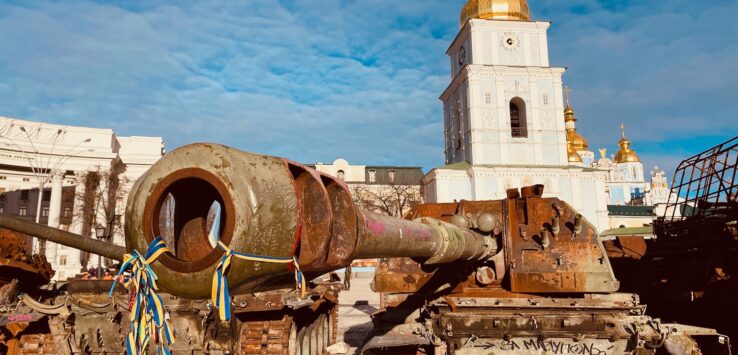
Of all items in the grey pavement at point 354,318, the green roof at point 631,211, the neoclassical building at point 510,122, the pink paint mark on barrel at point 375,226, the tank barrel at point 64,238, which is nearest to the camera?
the pink paint mark on barrel at point 375,226

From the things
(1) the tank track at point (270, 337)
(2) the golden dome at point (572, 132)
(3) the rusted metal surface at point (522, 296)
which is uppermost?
(2) the golden dome at point (572, 132)

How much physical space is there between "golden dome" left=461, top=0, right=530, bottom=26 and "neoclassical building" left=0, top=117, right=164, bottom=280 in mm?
31135

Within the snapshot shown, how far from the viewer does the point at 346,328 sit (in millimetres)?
14906

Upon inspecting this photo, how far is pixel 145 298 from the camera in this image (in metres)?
2.19

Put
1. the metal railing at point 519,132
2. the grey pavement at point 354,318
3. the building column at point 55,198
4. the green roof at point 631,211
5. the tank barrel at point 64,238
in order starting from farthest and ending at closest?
the green roof at point 631,211 → the building column at point 55,198 → the metal railing at point 519,132 → the grey pavement at point 354,318 → the tank barrel at point 64,238

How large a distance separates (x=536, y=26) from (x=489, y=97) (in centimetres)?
676

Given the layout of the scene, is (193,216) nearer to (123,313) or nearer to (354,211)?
(354,211)

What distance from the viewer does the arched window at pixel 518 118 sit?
42.1 meters

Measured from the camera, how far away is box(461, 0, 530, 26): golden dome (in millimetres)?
43062

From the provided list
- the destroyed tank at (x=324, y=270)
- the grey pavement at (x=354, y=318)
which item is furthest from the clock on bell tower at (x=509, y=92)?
the destroyed tank at (x=324, y=270)

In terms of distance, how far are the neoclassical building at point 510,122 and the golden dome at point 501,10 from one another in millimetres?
77

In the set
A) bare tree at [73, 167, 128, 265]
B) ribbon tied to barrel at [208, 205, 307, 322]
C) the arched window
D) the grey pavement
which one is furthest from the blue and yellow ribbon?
bare tree at [73, 167, 128, 265]

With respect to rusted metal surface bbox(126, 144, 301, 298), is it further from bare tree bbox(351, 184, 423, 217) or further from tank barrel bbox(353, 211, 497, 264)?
bare tree bbox(351, 184, 423, 217)

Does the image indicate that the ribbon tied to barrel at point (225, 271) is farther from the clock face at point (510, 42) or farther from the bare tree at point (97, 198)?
the clock face at point (510, 42)
